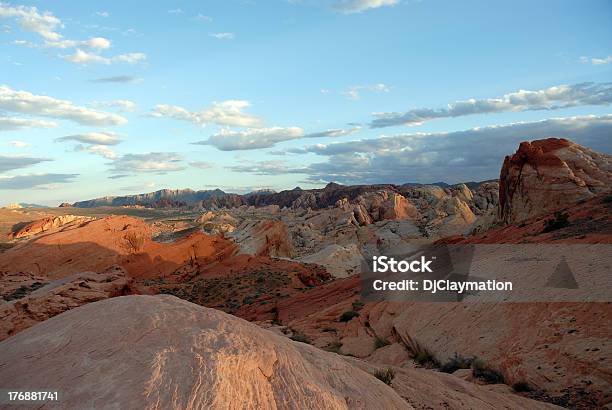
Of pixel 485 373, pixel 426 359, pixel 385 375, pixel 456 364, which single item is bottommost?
pixel 426 359

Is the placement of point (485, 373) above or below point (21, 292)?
below

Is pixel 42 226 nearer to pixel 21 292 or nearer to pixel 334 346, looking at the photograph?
pixel 21 292

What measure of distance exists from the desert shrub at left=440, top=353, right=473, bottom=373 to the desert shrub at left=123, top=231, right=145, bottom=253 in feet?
96.1

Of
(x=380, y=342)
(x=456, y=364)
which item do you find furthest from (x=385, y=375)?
(x=380, y=342)

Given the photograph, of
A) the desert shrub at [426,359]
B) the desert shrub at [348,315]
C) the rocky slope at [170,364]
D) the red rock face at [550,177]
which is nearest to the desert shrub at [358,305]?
the desert shrub at [348,315]

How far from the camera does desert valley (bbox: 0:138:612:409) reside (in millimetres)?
4297

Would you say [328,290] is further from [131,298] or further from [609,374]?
[131,298]

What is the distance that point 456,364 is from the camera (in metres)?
11.0

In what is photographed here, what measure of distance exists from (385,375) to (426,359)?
546cm

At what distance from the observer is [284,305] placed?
24656 mm

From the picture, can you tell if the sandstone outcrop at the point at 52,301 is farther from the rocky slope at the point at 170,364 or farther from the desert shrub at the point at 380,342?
the desert shrub at the point at 380,342

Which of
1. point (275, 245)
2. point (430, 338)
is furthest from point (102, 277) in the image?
point (275, 245)

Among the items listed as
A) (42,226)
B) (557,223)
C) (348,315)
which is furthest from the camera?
(42,226)

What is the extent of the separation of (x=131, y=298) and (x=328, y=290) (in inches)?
818
